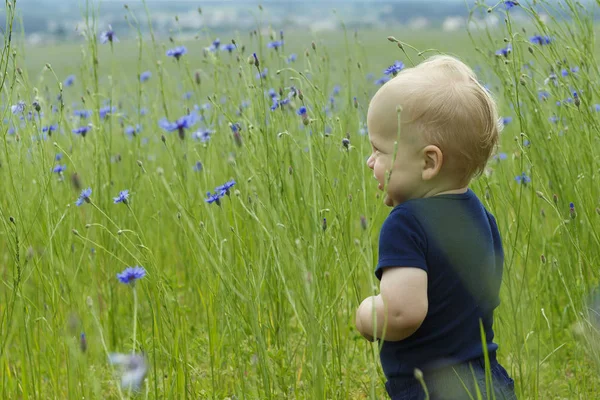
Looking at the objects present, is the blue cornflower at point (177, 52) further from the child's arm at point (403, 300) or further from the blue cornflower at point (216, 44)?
the child's arm at point (403, 300)

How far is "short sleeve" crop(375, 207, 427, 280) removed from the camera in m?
1.52

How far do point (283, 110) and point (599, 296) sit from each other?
38.0 inches

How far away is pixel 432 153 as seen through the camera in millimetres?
1582

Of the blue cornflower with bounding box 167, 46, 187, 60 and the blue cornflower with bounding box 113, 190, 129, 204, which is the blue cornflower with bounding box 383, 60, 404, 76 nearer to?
the blue cornflower with bounding box 113, 190, 129, 204

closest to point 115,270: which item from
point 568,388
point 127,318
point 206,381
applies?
point 127,318

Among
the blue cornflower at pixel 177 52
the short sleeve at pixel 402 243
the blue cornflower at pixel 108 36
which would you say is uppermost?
the blue cornflower at pixel 108 36

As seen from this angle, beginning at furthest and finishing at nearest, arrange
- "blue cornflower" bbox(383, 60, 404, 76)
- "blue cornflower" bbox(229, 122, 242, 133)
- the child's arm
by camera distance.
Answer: "blue cornflower" bbox(383, 60, 404, 76) < "blue cornflower" bbox(229, 122, 242, 133) < the child's arm

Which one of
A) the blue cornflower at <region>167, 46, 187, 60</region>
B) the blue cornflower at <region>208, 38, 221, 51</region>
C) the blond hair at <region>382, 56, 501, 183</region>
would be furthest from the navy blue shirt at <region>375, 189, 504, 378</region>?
the blue cornflower at <region>208, 38, 221, 51</region>

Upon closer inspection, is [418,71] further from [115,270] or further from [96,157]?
[115,270]

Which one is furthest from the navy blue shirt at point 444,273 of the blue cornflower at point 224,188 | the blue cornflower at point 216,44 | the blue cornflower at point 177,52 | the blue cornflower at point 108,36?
the blue cornflower at point 108,36

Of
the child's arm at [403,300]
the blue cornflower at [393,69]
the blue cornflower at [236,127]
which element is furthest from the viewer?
the blue cornflower at [393,69]

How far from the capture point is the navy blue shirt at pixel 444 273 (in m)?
1.57

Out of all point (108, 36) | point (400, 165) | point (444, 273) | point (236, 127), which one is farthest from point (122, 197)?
point (108, 36)

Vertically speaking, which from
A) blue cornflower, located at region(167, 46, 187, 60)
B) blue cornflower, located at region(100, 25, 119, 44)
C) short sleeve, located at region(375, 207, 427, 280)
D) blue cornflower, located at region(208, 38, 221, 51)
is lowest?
short sleeve, located at region(375, 207, 427, 280)
